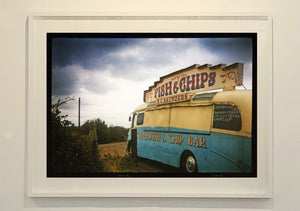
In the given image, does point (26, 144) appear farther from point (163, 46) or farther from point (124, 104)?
point (163, 46)

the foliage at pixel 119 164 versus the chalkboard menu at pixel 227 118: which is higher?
the chalkboard menu at pixel 227 118

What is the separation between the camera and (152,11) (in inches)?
50.8

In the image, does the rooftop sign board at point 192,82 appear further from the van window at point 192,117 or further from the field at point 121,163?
the field at point 121,163

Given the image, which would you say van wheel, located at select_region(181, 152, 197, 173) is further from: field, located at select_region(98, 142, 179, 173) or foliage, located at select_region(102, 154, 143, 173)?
foliage, located at select_region(102, 154, 143, 173)

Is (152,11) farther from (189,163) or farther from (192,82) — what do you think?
(189,163)

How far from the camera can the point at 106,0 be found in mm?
1290

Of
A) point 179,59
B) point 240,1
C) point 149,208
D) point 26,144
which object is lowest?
point 149,208

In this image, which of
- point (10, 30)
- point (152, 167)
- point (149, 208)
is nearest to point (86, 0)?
point (10, 30)

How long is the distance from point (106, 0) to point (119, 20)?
0.46ft

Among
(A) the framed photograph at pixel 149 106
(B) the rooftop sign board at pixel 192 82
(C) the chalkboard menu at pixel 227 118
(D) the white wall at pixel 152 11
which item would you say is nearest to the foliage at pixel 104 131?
(A) the framed photograph at pixel 149 106

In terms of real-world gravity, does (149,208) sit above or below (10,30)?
below

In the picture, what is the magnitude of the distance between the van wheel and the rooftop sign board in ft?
Result: 1.02

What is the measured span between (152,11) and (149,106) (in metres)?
0.53

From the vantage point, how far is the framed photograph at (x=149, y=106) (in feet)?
4.12
